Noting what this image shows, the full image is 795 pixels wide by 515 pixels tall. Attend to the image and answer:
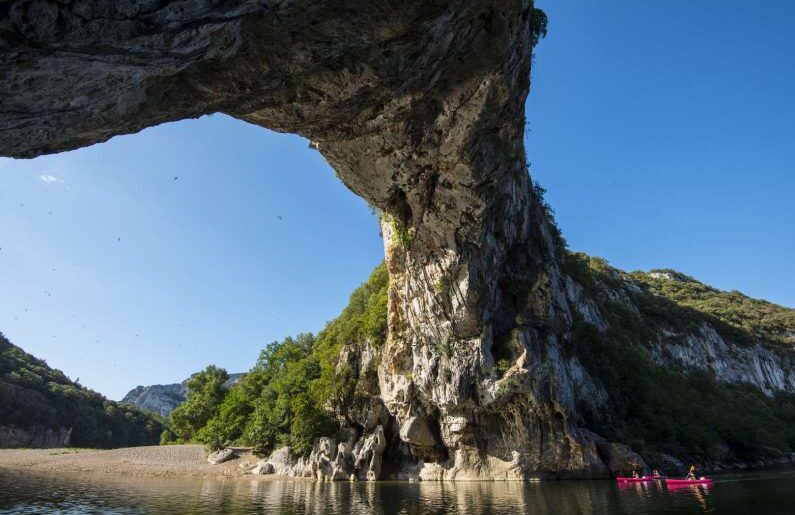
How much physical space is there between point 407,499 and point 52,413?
75.8m

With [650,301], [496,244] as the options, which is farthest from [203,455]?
[650,301]

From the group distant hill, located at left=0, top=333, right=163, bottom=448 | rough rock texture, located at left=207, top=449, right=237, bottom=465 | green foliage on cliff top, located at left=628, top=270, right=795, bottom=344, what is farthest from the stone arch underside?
distant hill, located at left=0, top=333, right=163, bottom=448

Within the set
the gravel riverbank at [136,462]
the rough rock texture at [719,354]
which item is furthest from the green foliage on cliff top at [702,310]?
the gravel riverbank at [136,462]

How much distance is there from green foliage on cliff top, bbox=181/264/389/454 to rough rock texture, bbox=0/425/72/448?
37903 millimetres

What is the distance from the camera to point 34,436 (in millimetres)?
65938

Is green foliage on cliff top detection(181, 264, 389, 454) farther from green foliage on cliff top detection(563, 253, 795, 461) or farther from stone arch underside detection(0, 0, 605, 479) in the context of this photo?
green foliage on cliff top detection(563, 253, 795, 461)

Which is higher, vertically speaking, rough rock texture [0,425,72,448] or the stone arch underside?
the stone arch underside

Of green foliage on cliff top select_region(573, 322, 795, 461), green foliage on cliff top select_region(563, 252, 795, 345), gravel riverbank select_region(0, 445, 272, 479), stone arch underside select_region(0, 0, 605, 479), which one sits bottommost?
gravel riverbank select_region(0, 445, 272, 479)

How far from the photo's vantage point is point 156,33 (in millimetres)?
7016

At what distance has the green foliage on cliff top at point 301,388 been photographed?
34438 mm

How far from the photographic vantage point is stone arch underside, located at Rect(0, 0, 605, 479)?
276 inches

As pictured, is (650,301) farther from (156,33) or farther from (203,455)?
(156,33)

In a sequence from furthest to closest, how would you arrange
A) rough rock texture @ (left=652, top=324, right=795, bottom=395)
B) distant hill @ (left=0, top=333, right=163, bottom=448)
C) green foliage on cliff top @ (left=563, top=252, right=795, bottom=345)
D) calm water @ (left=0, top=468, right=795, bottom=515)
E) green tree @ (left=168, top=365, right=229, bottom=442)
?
green foliage on cliff top @ (left=563, top=252, right=795, bottom=345)
rough rock texture @ (left=652, top=324, right=795, bottom=395)
distant hill @ (left=0, top=333, right=163, bottom=448)
green tree @ (left=168, top=365, right=229, bottom=442)
calm water @ (left=0, top=468, right=795, bottom=515)

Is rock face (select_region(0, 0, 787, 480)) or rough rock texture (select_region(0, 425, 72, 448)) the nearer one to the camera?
rock face (select_region(0, 0, 787, 480))
